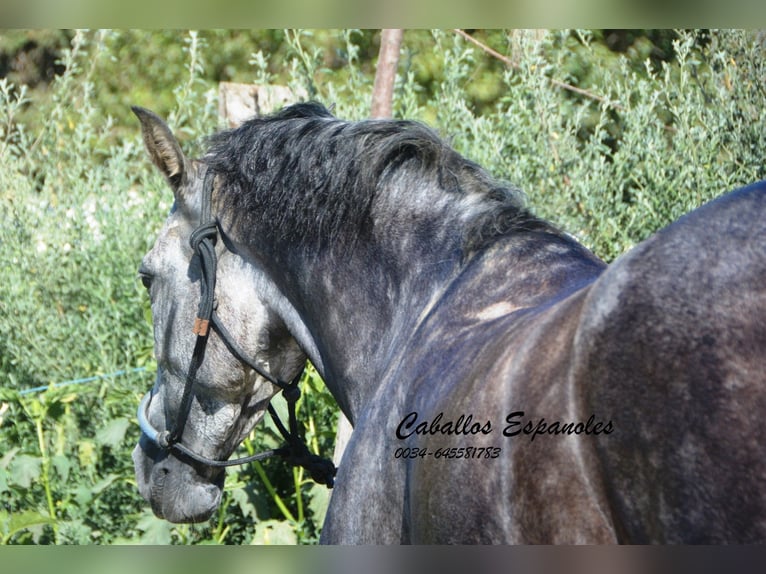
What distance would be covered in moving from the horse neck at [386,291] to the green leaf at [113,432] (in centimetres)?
189

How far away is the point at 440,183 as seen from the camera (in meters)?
2.22

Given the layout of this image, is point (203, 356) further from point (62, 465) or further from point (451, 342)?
point (62, 465)

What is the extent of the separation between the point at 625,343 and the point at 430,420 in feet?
1.89

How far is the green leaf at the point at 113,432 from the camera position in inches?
161

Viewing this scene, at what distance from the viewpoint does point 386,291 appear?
2.26 metres

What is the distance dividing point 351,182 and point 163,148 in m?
0.54

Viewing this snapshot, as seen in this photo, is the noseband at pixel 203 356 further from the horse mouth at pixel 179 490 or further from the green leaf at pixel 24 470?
the green leaf at pixel 24 470

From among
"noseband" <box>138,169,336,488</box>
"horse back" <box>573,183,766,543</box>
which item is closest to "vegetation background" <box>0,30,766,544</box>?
"noseband" <box>138,169,336,488</box>

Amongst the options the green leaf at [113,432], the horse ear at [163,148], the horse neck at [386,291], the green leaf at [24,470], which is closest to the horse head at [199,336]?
the horse ear at [163,148]

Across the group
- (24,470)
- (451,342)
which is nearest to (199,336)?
(451,342)

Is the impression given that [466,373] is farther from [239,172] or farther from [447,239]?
[239,172]

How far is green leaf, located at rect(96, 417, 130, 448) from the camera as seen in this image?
410 centimetres

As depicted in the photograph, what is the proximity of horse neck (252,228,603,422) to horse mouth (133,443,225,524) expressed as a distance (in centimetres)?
58

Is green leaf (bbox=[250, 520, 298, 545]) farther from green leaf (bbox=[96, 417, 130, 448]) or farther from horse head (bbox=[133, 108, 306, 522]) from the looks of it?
horse head (bbox=[133, 108, 306, 522])
